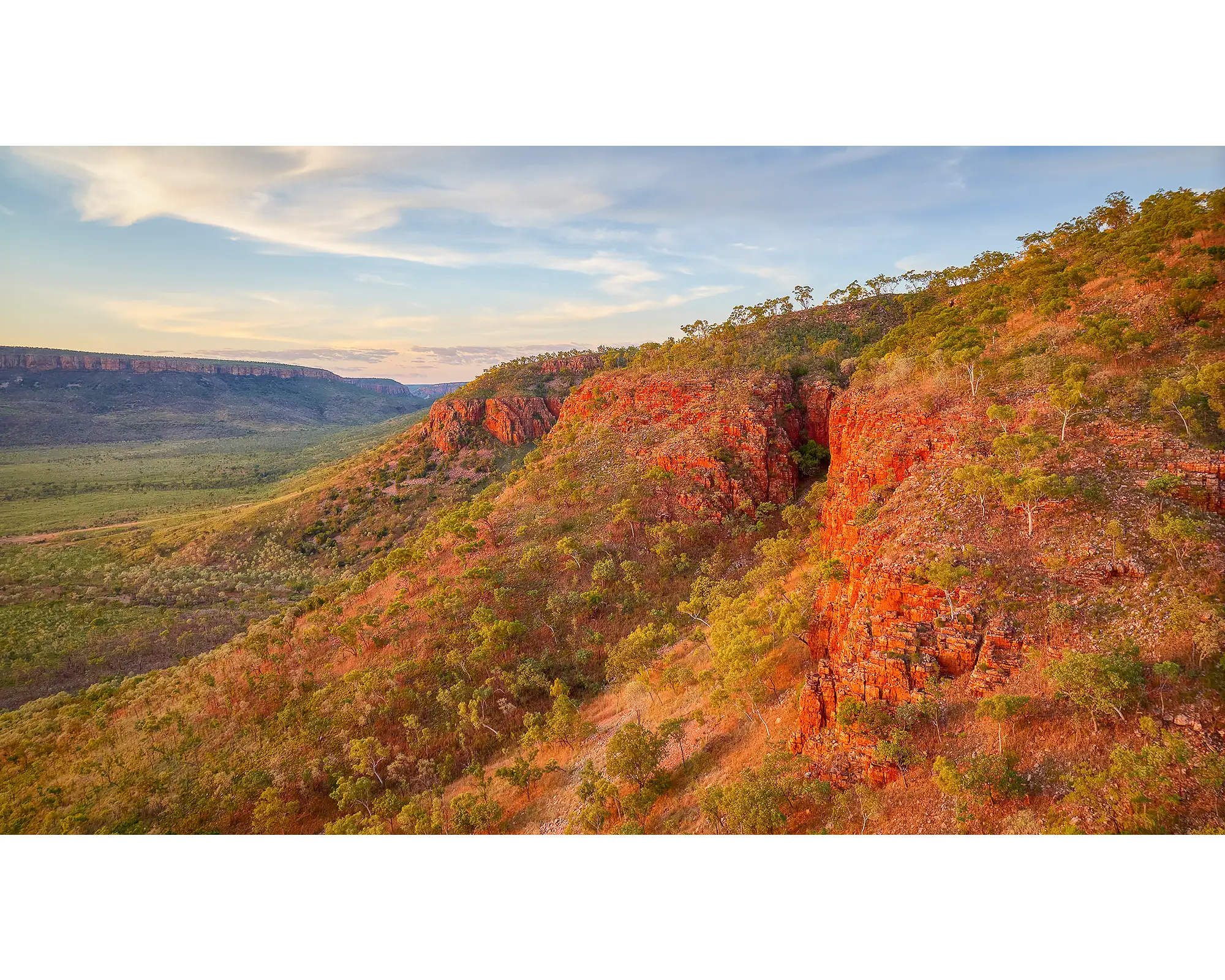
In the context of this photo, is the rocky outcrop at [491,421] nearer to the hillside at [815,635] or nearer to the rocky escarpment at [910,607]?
the hillside at [815,635]

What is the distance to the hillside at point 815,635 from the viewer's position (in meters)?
6.96

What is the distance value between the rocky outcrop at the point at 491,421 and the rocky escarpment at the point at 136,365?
25.8m

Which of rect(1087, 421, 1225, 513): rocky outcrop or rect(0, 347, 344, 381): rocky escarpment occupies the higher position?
rect(0, 347, 344, 381): rocky escarpment

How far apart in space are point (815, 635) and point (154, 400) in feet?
364

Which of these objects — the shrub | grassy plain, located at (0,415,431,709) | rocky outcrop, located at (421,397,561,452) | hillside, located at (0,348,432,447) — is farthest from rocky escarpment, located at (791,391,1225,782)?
hillside, located at (0,348,432,447)

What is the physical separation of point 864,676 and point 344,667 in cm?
1478

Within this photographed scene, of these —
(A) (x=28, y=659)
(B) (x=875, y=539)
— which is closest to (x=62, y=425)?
(A) (x=28, y=659)

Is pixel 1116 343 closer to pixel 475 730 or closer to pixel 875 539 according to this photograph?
pixel 875 539

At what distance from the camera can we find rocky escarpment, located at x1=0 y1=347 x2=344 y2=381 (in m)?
57.2

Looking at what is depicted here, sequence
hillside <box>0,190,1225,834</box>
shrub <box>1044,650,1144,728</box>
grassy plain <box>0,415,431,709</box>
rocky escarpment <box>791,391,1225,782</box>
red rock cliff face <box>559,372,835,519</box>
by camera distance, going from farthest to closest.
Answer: red rock cliff face <box>559,372,835,519</box> < grassy plain <box>0,415,431,709</box> < rocky escarpment <box>791,391,1225,782</box> < hillside <box>0,190,1225,834</box> < shrub <box>1044,650,1144,728</box>

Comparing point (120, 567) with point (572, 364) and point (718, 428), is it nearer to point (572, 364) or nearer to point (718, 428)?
point (718, 428)

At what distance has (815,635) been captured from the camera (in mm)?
10922

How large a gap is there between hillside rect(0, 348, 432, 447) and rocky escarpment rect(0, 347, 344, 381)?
181mm

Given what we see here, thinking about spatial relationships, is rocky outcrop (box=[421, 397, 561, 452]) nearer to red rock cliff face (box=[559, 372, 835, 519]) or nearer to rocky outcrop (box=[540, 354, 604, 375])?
rocky outcrop (box=[540, 354, 604, 375])
